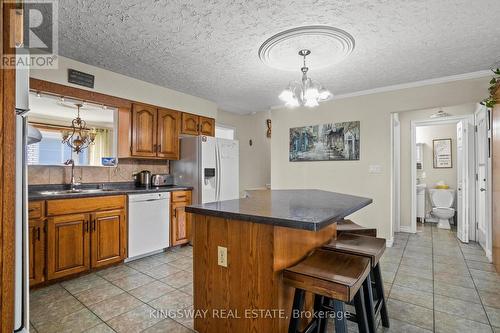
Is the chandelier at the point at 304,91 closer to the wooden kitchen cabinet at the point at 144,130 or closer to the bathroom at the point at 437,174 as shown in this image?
the wooden kitchen cabinet at the point at 144,130

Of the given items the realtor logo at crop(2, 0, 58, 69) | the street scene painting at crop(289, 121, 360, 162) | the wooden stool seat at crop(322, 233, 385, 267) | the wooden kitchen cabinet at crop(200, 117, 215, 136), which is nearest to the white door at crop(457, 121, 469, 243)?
the street scene painting at crop(289, 121, 360, 162)

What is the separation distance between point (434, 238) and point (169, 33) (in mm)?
4831

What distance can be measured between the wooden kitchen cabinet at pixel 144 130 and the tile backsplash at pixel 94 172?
34 centimetres

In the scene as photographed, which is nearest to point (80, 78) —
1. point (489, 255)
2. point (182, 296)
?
point (182, 296)

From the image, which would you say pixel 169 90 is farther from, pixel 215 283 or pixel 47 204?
pixel 215 283

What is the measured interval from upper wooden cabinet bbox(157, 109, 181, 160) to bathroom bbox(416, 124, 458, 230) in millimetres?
4861

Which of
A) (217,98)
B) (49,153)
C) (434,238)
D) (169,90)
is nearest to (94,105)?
(49,153)

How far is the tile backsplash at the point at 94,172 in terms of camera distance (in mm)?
2787

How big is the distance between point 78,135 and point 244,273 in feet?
9.28

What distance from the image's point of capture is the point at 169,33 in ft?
7.50

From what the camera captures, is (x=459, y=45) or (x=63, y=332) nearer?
(x=63, y=332)

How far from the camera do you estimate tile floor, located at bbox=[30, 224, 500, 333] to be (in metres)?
Answer: 1.86

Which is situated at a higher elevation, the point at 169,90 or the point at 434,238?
the point at 169,90

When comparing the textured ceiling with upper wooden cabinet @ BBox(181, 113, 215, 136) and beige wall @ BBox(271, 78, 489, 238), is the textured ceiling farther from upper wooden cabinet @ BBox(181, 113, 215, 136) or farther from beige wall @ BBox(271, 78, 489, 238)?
upper wooden cabinet @ BBox(181, 113, 215, 136)
